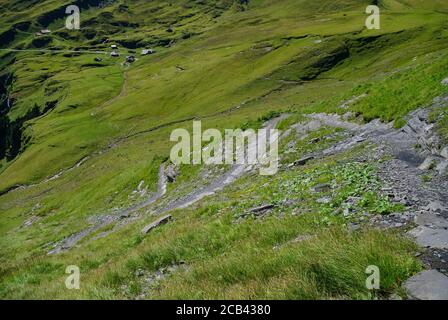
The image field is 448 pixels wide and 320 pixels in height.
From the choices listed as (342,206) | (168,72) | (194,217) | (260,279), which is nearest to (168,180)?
(194,217)

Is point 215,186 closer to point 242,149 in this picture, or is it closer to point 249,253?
point 242,149

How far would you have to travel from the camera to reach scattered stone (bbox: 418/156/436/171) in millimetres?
18016

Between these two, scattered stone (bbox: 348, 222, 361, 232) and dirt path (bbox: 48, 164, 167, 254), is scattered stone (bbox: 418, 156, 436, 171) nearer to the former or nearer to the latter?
scattered stone (bbox: 348, 222, 361, 232)

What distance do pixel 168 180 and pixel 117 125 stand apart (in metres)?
82.3

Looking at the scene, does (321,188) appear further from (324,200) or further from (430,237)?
(430,237)

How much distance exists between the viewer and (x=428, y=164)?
59.8 feet

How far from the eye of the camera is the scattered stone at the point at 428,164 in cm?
1802

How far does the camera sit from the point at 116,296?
11680mm

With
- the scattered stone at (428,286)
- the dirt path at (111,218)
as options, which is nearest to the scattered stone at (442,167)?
the scattered stone at (428,286)

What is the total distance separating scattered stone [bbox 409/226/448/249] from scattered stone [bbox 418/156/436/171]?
A: 8.06 m

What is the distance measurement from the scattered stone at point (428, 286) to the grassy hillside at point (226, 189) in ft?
0.69

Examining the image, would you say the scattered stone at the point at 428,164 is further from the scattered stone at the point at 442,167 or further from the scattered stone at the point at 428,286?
the scattered stone at the point at 428,286

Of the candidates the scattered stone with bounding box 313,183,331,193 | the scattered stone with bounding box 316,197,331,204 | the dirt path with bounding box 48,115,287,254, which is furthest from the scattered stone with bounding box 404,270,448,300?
the dirt path with bounding box 48,115,287,254

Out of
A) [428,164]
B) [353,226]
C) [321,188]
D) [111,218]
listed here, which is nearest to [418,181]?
[428,164]
